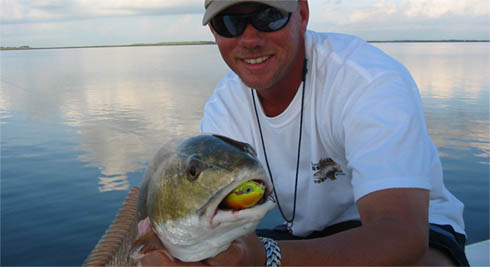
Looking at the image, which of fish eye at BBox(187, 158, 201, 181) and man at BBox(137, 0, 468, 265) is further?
man at BBox(137, 0, 468, 265)

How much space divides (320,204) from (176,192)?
168 centimetres

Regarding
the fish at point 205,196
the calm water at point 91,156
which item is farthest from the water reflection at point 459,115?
the fish at point 205,196

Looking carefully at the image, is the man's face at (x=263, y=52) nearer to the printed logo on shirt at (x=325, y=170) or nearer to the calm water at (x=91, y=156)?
the printed logo on shirt at (x=325, y=170)

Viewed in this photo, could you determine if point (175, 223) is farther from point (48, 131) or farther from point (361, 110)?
point (48, 131)

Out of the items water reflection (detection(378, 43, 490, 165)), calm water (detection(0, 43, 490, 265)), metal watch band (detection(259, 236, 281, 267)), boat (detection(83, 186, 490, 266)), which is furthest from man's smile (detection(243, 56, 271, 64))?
water reflection (detection(378, 43, 490, 165))

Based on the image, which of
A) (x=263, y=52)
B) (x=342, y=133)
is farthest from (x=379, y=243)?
(x=263, y=52)

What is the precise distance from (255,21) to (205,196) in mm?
1567

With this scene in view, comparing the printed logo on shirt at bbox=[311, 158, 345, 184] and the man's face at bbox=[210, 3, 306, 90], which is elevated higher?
the man's face at bbox=[210, 3, 306, 90]

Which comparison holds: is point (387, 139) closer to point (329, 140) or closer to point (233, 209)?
point (329, 140)

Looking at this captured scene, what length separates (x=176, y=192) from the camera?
5.25ft

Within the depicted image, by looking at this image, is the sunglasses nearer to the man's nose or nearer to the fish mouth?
the man's nose

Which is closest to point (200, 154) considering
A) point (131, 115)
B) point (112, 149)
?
point (112, 149)

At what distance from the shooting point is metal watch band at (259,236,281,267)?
1.91m

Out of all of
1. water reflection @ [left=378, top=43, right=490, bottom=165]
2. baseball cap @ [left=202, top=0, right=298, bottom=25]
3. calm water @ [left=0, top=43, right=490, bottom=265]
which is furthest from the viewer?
water reflection @ [left=378, top=43, right=490, bottom=165]
